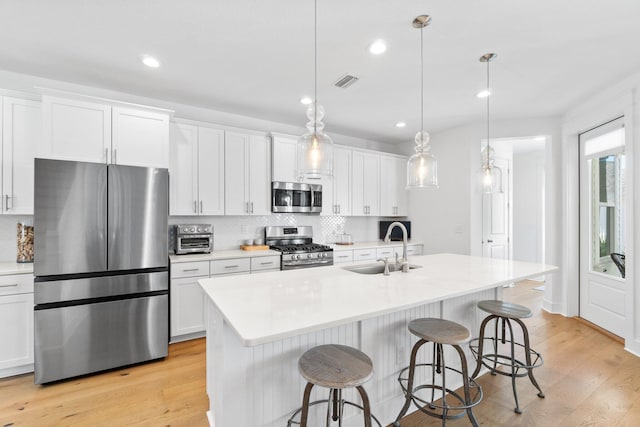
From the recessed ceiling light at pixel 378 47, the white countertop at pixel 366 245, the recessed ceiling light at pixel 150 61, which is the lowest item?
the white countertop at pixel 366 245

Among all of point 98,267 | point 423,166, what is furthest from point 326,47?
point 98,267

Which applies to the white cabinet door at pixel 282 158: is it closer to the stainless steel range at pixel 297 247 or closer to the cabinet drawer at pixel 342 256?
the stainless steel range at pixel 297 247

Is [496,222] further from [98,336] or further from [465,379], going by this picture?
[98,336]

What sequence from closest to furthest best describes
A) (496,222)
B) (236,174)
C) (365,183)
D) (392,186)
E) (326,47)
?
(326,47) → (236,174) → (365,183) → (496,222) → (392,186)

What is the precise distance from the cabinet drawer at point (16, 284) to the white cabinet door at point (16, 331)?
0.11ft

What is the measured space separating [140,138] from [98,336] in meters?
1.81

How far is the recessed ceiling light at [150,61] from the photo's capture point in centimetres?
256

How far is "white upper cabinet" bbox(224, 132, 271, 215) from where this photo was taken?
370cm

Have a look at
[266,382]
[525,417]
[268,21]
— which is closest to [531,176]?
[525,417]

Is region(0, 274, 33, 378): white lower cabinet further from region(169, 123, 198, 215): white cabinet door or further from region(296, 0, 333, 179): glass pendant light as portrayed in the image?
region(296, 0, 333, 179): glass pendant light

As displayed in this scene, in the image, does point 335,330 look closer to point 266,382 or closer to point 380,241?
point 266,382

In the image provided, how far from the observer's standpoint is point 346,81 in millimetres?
3014

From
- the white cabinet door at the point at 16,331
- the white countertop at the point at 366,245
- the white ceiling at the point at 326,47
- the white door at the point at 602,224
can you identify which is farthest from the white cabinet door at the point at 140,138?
the white door at the point at 602,224

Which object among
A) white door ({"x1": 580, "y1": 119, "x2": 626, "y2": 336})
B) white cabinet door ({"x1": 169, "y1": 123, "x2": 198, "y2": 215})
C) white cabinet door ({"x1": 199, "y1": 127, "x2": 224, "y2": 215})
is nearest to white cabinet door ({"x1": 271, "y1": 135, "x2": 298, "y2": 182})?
white cabinet door ({"x1": 199, "y1": 127, "x2": 224, "y2": 215})
